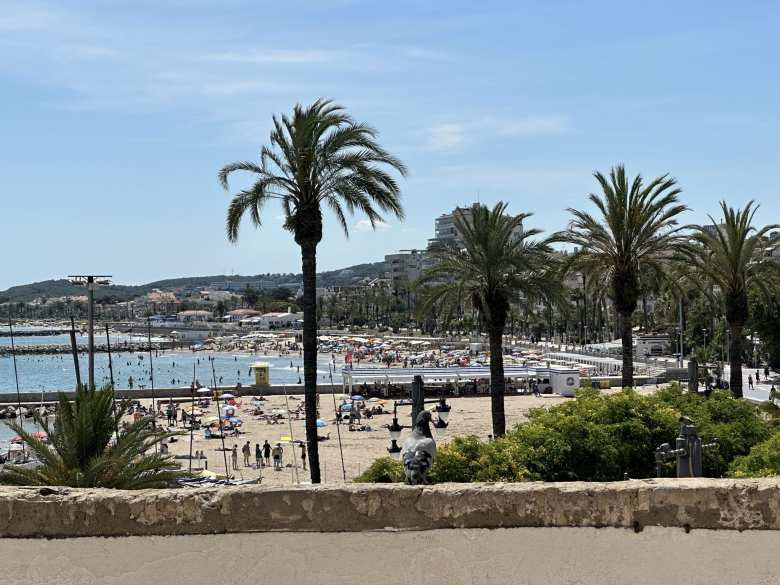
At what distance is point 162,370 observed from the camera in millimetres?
112125

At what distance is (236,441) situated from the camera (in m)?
41.7

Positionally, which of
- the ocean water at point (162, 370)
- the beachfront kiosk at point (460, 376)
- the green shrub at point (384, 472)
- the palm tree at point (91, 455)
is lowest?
the ocean water at point (162, 370)

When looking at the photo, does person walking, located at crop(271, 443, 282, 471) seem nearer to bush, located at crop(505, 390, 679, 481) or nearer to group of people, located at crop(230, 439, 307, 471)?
group of people, located at crop(230, 439, 307, 471)

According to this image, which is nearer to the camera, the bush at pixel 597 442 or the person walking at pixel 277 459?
the bush at pixel 597 442

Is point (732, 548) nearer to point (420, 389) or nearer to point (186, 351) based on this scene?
point (420, 389)

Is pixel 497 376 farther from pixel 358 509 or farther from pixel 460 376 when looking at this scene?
pixel 460 376

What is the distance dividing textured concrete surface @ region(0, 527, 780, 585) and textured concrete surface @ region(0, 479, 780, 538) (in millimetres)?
50

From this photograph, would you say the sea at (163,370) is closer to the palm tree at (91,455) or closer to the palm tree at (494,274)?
the palm tree at (494,274)

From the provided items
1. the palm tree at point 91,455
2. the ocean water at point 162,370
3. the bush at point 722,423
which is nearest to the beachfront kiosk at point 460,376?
the ocean water at point 162,370

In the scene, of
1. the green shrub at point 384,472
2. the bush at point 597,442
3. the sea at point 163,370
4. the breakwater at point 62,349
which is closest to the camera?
the green shrub at point 384,472

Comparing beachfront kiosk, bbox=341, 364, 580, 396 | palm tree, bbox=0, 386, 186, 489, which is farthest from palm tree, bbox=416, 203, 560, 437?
beachfront kiosk, bbox=341, 364, 580, 396

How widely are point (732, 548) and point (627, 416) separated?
11018 millimetres

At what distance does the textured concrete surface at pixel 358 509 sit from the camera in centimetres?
478

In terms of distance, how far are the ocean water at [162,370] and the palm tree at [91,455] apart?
69.9 meters
